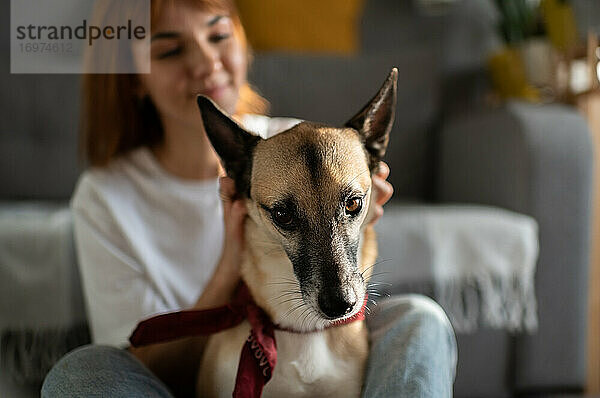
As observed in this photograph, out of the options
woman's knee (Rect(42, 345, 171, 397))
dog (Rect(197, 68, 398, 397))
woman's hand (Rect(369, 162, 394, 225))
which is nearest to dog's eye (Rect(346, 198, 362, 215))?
dog (Rect(197, 68, 398, 397))

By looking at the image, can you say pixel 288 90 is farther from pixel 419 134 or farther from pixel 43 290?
pixel 43 290

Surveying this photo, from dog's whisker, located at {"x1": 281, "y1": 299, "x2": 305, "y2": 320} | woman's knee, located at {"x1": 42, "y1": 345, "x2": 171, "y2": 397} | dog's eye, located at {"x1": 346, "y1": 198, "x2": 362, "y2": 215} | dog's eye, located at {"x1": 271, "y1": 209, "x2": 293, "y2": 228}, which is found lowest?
woman's knee, located at {"x1": 42, "y1": 345, "x2": 171, "y2": 397}

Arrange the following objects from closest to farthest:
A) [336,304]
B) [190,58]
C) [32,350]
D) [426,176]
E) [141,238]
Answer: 1. [336,304]
2. [190,58]
3. [141,238]
4. [32,350]
5. [426,176]

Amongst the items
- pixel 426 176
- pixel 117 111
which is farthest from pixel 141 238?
pixel 426 176

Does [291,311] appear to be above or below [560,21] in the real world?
below

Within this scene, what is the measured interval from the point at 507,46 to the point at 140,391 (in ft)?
6.11

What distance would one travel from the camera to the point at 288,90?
187 centimetres

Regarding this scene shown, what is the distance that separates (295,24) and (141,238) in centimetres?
122

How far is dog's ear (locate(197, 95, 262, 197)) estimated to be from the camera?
839 mm

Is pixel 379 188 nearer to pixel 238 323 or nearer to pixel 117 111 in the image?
pixel 238 323

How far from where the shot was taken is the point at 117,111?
1.24 m

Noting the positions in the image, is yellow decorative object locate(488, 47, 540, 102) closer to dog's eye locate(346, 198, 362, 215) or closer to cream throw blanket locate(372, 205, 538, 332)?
cream throw blanket locate(372, 205, 538, 332)

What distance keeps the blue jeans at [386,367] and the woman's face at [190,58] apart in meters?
0.47

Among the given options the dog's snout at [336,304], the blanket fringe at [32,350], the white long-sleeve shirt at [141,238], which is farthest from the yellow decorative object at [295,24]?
the dog's snout at [336,304]
